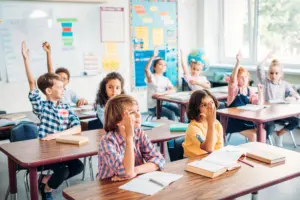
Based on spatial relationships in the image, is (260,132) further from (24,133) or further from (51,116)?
(24,133)

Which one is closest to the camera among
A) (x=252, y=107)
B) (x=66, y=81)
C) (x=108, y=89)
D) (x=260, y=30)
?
(x=108, y=89)

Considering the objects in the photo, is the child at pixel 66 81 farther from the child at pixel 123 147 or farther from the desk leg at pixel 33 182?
the child at pixel 123 147

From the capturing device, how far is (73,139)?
2.88m

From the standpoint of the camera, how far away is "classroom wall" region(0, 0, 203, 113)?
19.1 ft

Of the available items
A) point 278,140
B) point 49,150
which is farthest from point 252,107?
point 49,150

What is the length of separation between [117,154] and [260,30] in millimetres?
5368

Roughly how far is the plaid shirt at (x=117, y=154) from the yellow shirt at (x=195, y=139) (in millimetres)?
346

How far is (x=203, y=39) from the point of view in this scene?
302 inches

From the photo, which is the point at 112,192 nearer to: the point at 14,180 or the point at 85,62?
the point at 14,180

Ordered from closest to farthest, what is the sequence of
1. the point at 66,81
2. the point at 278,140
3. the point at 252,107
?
the point at 252,107 < the point at 66,81 < the point at 278,140

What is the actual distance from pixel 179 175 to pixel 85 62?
4527mm

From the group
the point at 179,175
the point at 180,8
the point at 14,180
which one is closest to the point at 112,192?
the point at 179,175

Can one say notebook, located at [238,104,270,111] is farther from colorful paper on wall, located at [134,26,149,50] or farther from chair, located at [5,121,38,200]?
colorful paper on wall, located at [134,26,149,50]

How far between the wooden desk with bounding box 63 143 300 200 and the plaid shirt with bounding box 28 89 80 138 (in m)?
1.27
